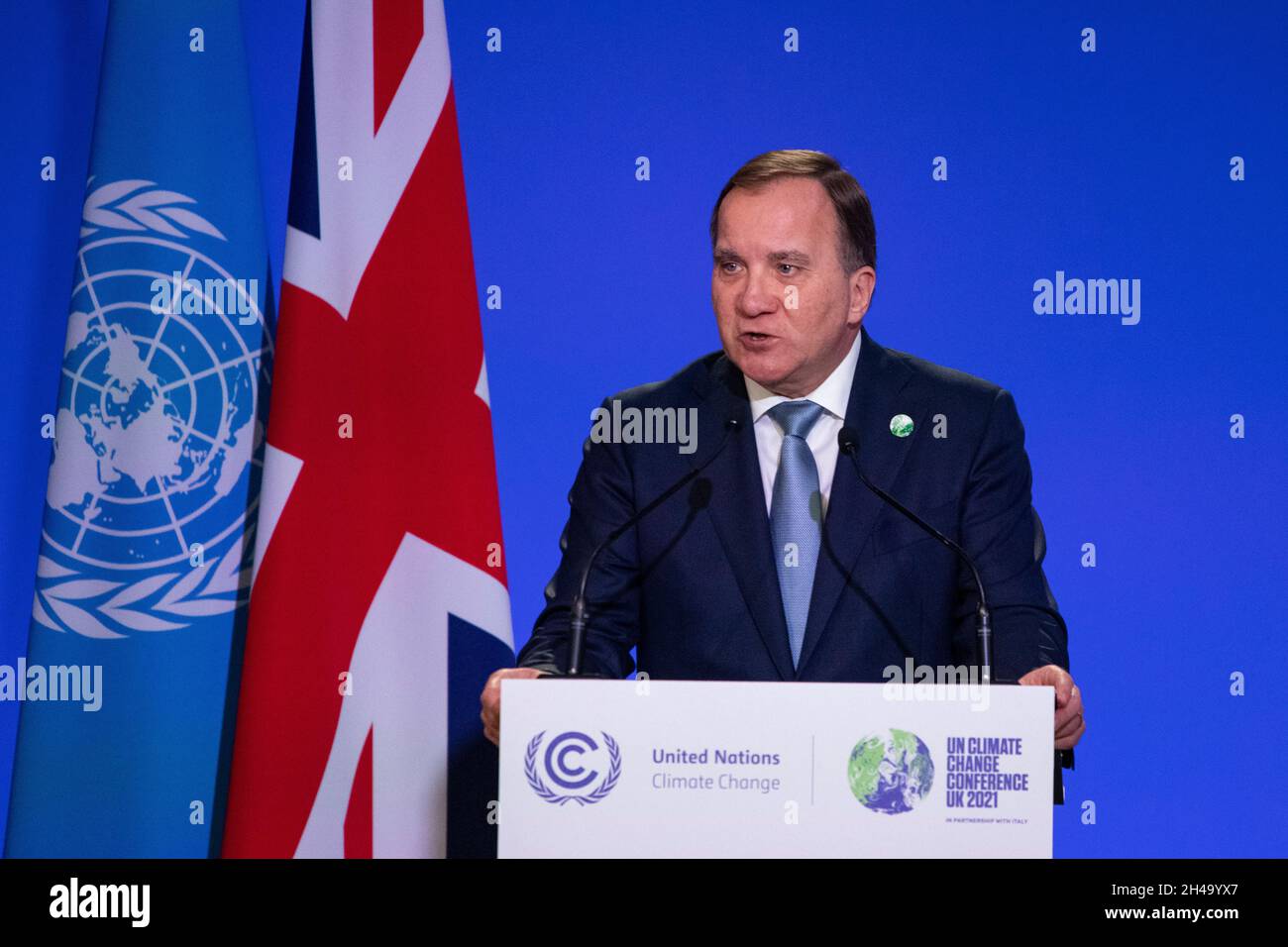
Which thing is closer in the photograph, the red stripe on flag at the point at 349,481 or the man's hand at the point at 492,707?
the man's hand at the point at 492,707

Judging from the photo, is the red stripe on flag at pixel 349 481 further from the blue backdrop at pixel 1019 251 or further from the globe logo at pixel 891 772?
the globe logo at pixel 891 772

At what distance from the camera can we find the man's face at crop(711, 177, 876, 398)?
94.3 inches

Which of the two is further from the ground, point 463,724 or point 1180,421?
point 1180,421

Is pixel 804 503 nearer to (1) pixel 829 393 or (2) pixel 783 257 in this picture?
(1) pixel 829 393

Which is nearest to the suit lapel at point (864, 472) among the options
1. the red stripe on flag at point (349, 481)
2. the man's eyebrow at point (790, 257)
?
the man's eyebrow at point (790, 257)

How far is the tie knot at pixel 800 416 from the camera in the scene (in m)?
2.44

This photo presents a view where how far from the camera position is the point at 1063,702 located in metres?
1.84

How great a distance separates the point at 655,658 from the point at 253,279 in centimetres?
138

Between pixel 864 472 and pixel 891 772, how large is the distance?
806 mm

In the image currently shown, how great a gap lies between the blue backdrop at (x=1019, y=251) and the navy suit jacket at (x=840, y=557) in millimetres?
1011

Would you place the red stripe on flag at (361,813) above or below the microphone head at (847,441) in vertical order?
below
